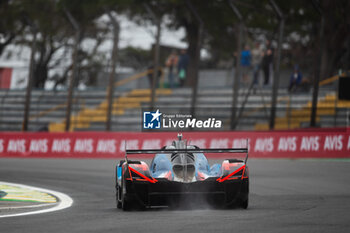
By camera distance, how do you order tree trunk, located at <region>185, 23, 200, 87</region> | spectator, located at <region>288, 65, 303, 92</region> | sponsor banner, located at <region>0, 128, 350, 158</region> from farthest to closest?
tree trunk, located at <region>185, 23, 200, 87</region> → spectator, located at <region>288, 65, 303, 92</region> → sponsor banner, located at <region>0, 128, 350, 158</region>

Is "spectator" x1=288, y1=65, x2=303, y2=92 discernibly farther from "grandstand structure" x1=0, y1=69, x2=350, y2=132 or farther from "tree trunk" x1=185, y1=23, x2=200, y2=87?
"tree trunk" x1=185, y1=23, x2=200, y2=87

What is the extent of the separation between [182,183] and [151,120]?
1.06 metres

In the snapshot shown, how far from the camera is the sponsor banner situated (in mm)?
22672

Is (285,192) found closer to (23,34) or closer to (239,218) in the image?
(239,218)

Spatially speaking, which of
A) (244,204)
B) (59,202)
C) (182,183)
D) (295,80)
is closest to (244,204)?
(244,204)

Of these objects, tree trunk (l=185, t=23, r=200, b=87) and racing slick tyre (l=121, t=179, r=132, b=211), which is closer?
racing slick tyre (l=121, t=179, r=132, b=211)

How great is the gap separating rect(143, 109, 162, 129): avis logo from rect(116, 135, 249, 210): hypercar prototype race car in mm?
403

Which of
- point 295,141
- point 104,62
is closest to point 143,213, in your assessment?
point 295,141

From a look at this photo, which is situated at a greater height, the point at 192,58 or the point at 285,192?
the point at 192,58

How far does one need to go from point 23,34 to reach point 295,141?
29.9 m

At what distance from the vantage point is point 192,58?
131 feet

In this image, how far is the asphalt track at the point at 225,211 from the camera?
27.6 ft

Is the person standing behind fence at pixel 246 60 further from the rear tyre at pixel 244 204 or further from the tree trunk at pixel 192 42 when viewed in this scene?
the rear tyre at pixel 244 204

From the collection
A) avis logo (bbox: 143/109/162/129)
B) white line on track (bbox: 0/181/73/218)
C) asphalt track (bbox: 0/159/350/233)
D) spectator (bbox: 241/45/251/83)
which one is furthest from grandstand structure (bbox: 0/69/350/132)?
avis logo (bbox: 143/109/162/129)
